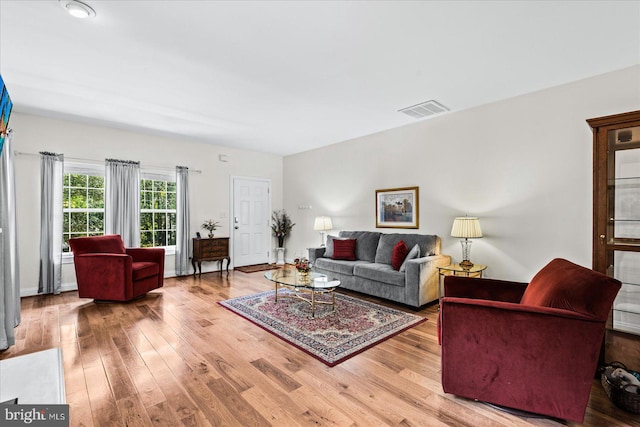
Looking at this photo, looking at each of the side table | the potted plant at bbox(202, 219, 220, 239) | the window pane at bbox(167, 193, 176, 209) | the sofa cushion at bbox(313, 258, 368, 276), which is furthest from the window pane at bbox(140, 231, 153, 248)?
the side table

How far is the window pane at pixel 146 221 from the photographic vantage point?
5.33 meters

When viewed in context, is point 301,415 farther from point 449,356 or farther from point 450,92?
point 450,92

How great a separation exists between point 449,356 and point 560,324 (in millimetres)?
644

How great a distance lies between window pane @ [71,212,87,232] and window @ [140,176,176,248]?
80cm

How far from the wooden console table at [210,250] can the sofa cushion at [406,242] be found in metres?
3.03

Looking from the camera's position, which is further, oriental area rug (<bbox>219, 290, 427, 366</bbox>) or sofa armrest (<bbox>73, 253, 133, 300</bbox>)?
sofa armrest (<bbox>73, 253, 133, 300</bbox>)

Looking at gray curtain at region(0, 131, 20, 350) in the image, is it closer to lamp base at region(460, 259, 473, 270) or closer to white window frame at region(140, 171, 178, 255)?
white window frame at region(140, 171, 178, 255)

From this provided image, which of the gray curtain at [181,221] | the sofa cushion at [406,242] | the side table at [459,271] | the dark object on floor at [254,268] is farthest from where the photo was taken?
the dark object on floor at [254,268]

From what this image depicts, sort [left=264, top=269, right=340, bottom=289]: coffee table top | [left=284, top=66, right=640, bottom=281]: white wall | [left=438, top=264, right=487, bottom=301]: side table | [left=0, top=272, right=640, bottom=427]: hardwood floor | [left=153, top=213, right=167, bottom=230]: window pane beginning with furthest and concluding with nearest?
[left=153, top=213, right=167, bottom=230]: window pane → [left=438, top=264, right=487, bottom=301]: side table → [left=264, top=269, right=340, bottom=289]: coffee table top → [left=284, top=66, right=640, bottom=281]: white wall → [left=0, top=272, right=640, bottom=427]: hardwood floor

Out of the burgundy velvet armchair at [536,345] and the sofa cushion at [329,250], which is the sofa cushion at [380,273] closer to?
the sofa cushion at [329,250]

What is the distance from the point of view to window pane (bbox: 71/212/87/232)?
4.68 metres

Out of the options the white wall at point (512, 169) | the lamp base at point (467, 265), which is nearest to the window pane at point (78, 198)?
the white wall at point (512, 169)

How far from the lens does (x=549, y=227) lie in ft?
11.0

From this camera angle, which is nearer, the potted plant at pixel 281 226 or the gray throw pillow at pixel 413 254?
the gray throw pillow at pixel 413 254
